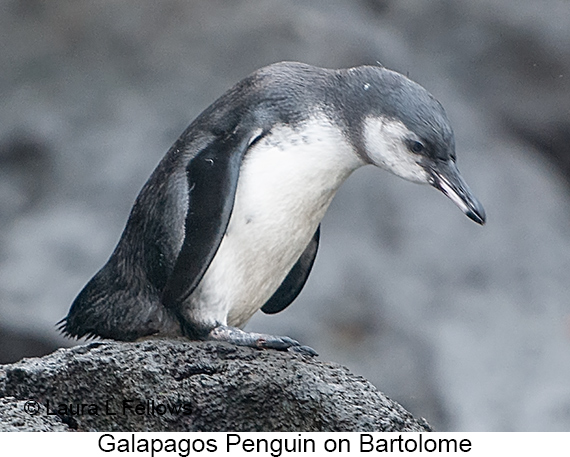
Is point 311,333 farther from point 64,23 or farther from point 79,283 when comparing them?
point 64,23

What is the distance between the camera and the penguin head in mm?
1132

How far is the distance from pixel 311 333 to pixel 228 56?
0.79 metres

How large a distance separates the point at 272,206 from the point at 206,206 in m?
0.10

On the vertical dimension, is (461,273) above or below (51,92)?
below

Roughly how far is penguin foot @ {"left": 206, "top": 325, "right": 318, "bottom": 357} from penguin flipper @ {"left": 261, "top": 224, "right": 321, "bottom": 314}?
218mm

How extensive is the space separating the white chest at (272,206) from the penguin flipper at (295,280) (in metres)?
0.14

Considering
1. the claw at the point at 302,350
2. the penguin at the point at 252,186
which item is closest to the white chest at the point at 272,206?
the penguin at the point at 252,186

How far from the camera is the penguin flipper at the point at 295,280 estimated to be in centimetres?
144

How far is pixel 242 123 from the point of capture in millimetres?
1202
